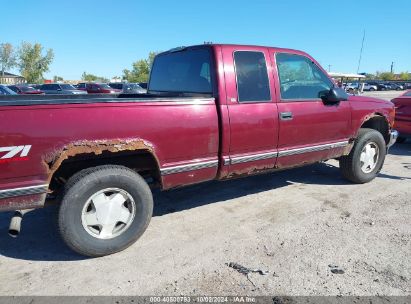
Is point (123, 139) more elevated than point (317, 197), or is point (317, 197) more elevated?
point (123, 139)

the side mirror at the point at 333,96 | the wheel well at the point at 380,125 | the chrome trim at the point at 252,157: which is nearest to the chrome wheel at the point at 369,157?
the wheel well at the point at 380,125

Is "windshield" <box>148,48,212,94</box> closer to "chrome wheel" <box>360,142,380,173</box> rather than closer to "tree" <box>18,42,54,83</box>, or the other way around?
"chrome wheel" <box>360,142,380,173</box>

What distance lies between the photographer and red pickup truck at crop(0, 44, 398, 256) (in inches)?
112

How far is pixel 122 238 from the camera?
3322mm

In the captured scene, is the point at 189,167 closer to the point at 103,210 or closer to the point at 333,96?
the point at 103,210

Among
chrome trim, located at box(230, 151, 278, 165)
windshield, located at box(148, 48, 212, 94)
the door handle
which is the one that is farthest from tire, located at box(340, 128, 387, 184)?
windshield, located at box(148, 48, 212, 94)

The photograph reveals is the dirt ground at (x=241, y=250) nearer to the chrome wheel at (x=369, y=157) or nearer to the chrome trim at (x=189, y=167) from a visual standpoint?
the chrome wheel at (x=369, y=157)

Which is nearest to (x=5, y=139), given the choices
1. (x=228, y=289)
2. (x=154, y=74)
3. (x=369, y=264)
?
(x=228, y=289)

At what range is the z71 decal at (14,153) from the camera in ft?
8.78

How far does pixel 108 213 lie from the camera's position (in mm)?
3229

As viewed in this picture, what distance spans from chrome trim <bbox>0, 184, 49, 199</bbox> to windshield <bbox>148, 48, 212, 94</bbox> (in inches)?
76.4

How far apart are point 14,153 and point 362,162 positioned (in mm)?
4659

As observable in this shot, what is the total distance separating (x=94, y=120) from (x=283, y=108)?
2246mm

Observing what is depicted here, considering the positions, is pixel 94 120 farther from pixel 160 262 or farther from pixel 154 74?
pixel 154 74
